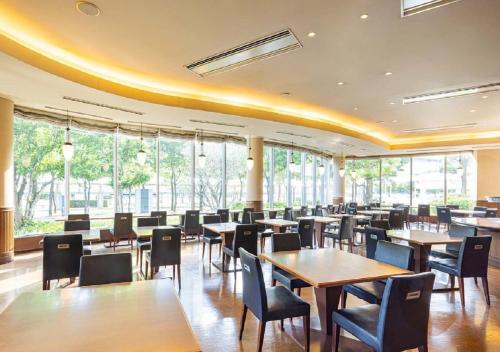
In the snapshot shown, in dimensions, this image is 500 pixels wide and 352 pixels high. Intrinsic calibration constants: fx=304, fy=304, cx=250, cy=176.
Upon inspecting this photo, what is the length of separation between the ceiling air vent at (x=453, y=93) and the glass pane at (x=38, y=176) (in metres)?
7.56

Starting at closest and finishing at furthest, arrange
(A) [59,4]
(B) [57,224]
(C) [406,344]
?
(C) [406,344], (A) [59,4], (B) [57,224]

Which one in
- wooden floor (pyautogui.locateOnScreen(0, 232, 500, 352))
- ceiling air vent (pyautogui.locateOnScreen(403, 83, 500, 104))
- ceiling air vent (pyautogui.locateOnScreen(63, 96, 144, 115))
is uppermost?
ceiling air vent (pyautogui.locateOnScreen(403, 83, 500, 104))

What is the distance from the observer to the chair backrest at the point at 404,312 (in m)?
1.93

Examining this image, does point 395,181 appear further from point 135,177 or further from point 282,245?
point 282,245

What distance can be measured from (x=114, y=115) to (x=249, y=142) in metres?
3.78

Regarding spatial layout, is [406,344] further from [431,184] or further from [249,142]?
[431,184]

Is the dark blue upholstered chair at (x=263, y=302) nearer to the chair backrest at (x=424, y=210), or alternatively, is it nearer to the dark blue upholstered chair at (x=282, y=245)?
the dark blue upholstered chair at (x=282, y=245)

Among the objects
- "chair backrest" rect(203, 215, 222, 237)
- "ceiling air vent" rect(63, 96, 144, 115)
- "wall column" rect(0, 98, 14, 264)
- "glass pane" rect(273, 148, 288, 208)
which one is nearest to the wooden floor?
"wall column" rect(0, 98, 14, 264)

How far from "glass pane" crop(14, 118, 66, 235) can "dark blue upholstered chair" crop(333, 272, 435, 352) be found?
698 cm

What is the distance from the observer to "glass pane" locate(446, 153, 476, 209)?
11359 millimetres

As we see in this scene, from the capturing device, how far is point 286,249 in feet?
11.6

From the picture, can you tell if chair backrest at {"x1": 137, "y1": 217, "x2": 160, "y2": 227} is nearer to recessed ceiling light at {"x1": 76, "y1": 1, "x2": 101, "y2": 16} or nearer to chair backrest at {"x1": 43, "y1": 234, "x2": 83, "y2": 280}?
chair backrest at {"x1": 43, "y1": 234, "x2": 83, "y2": 280}

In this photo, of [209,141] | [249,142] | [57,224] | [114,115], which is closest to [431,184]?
[249,142]

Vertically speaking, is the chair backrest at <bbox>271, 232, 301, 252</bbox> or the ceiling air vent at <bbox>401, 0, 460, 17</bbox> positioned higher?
the ceiling air vent at <bbox>401, 0, 460, 17</bbox>
